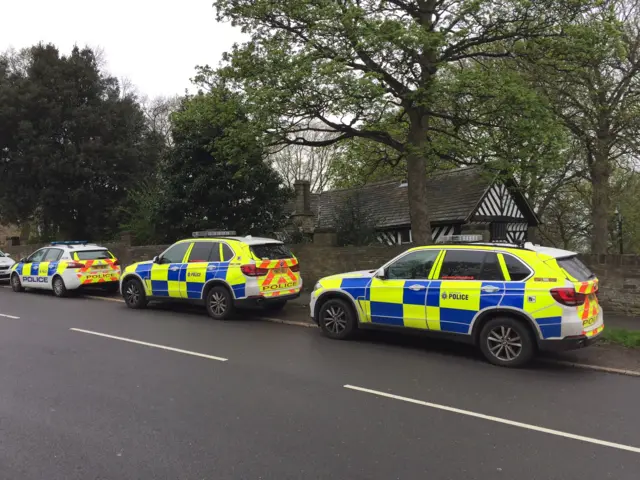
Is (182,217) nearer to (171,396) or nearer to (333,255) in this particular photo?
(333,255)

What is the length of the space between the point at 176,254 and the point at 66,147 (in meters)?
13.7

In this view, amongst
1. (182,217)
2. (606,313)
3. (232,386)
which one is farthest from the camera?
(182,217)

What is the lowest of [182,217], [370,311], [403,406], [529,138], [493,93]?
[403,406]

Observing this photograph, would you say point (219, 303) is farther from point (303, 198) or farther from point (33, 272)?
point (303, 198)

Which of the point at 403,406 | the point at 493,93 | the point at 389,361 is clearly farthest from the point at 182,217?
the point at 403,406

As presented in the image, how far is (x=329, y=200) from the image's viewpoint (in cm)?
2539

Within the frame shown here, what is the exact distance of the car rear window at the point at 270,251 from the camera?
9.90 meters

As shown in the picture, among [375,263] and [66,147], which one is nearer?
[375,263]

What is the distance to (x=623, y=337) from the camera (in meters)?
7.61

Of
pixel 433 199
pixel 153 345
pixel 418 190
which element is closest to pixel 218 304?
pixel 153 345

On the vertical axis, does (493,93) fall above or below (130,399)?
above

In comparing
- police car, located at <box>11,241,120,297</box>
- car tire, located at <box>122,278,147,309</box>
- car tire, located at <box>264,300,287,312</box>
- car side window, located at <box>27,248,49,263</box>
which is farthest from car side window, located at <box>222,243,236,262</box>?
car side window, located at <box>27,248,49,263</box>

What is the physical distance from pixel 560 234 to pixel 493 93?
1010 inches

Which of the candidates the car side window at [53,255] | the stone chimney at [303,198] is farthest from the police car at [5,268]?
the stone chimney at [303,198]
